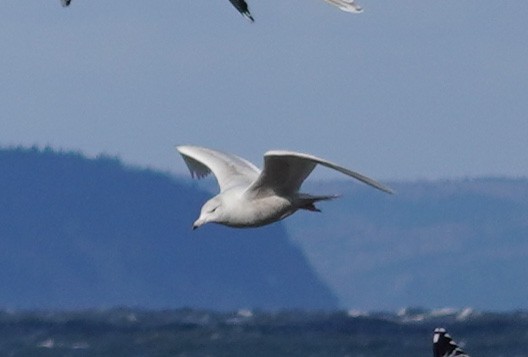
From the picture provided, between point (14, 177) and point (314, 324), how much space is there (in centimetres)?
9813

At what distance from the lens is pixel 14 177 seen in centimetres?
16338

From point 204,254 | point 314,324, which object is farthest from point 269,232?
point 314,324

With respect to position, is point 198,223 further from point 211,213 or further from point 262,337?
point 262,337

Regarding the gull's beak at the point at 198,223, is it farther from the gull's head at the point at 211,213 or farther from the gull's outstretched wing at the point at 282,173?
the gull's outstretched wing at the point at 282,173

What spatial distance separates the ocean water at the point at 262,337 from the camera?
49.2 metres

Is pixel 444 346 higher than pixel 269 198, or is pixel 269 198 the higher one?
pixel 269 198

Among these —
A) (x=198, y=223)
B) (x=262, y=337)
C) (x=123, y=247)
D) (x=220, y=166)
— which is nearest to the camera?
(x=198, y=223)

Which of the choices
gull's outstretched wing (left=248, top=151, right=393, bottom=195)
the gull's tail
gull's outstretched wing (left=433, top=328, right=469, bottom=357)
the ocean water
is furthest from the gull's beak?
the ocean water

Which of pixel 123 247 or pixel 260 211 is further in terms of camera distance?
pixel 123 247

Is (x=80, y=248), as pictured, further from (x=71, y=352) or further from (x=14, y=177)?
(x=71, y=352)

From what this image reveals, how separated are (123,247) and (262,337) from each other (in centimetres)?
9887

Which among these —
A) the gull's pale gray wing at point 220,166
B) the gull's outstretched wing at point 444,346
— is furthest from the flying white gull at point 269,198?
the gull's outstretched wing at point 444,346

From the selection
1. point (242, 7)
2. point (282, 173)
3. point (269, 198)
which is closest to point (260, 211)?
point (269, 198)

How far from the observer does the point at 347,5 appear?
12.5m
